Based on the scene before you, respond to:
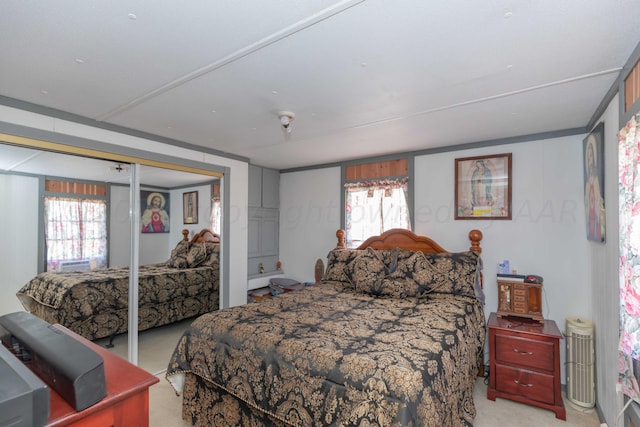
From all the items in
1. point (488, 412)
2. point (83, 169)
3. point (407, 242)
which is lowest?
point (488, 412)

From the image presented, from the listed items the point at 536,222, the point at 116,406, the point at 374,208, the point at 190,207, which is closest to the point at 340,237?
the point at 374,208

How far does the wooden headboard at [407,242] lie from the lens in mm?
3334

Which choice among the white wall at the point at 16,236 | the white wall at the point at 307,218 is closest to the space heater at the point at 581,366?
the white wall at the point at 307,218

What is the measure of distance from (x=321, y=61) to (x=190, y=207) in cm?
258

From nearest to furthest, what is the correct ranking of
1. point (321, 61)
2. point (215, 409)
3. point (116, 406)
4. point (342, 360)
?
1. point (116, 406)
2. point (342, 360)
3. point (321, 61)
4. point (215, 409)

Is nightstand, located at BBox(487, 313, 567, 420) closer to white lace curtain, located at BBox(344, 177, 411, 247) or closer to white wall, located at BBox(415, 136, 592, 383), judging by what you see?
white wall, located at BBox(415, 136, 592, 383)

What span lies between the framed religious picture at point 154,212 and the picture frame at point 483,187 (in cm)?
326

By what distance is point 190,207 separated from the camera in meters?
3.72

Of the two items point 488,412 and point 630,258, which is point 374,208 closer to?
point 488,412

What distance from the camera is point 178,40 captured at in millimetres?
1615

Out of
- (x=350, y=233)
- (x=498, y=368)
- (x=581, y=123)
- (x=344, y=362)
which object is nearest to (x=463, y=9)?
(x=344, y=362)

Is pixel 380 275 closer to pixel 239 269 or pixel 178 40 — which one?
pixel 239 269

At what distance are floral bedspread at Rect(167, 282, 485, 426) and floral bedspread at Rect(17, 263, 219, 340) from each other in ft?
4.38

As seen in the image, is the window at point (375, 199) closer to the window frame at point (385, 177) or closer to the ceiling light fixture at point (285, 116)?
the window frame at point (385, 177)
